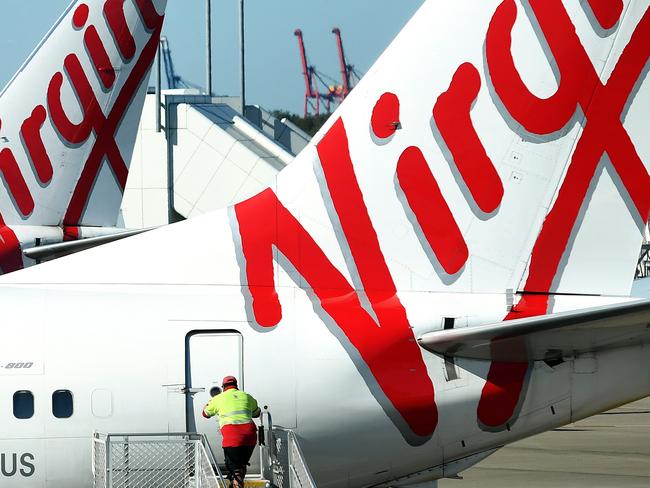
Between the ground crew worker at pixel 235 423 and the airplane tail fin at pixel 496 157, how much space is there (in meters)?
1.66

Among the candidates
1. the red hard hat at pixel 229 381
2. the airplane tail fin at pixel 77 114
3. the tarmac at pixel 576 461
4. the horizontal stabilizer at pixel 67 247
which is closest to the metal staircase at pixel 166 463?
the red hard hat at pixel 229 381

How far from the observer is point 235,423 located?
1254cm

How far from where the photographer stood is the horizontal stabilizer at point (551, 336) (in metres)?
11.6

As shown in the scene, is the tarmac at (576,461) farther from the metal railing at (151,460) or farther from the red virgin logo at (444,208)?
the metal railing at (151,460)

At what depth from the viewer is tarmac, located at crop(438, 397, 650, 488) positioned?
70.2 ft

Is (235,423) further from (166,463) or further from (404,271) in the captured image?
(404,271)

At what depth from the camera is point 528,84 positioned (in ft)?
43.6

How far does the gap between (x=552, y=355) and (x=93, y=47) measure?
1204 centimetres

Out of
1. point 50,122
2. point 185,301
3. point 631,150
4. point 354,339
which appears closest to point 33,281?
point 185,301

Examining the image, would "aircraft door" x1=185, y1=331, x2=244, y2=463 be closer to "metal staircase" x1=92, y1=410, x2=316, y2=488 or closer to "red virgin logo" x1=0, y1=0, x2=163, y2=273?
"metal staircase" x1=92, y1=410, x2=316, y2=488

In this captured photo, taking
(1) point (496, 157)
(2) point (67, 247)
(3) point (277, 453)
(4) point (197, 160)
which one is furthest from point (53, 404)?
(4) point (197, 160)

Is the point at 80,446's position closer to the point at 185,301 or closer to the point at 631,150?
the point at 185,301

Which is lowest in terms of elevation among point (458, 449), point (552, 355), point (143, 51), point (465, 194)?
point (458, 449)

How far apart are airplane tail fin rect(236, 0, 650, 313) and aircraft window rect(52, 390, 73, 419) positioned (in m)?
2.79
